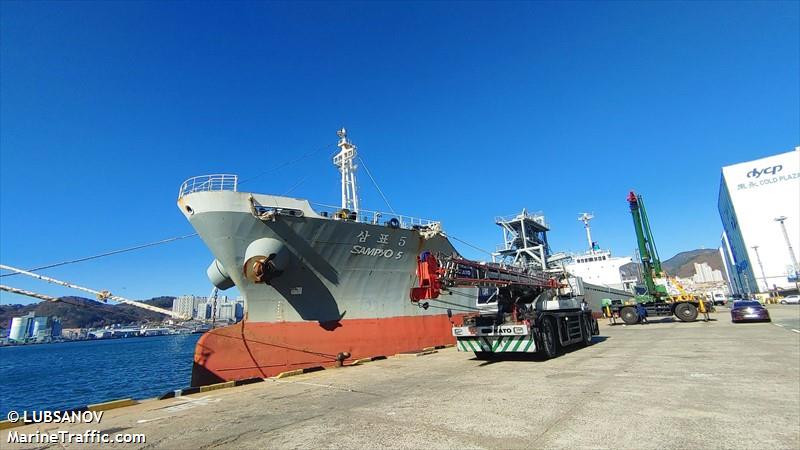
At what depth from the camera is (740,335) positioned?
15234 millimetres

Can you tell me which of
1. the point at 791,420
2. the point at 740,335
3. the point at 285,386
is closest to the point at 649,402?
the point at 791,420

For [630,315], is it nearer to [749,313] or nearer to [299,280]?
[749,313]

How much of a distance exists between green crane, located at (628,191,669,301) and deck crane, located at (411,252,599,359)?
15932 millimetres

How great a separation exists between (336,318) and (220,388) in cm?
481

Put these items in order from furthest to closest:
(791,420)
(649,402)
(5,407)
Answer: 1. (5,407)
2. (649,402)
3. (791,420)

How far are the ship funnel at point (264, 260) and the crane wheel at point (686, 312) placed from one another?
2683 cm

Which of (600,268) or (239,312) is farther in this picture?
(239,312)

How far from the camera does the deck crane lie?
10.5 metres

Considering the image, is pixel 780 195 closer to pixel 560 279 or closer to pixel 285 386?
pixel 560 279

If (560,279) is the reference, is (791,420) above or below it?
below

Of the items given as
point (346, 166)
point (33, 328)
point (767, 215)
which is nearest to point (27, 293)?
point (346, 166)

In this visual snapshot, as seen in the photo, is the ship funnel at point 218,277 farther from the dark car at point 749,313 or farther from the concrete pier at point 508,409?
the dark car at point 749,313

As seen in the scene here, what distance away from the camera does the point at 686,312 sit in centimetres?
2469

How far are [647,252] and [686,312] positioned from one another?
6091mm
